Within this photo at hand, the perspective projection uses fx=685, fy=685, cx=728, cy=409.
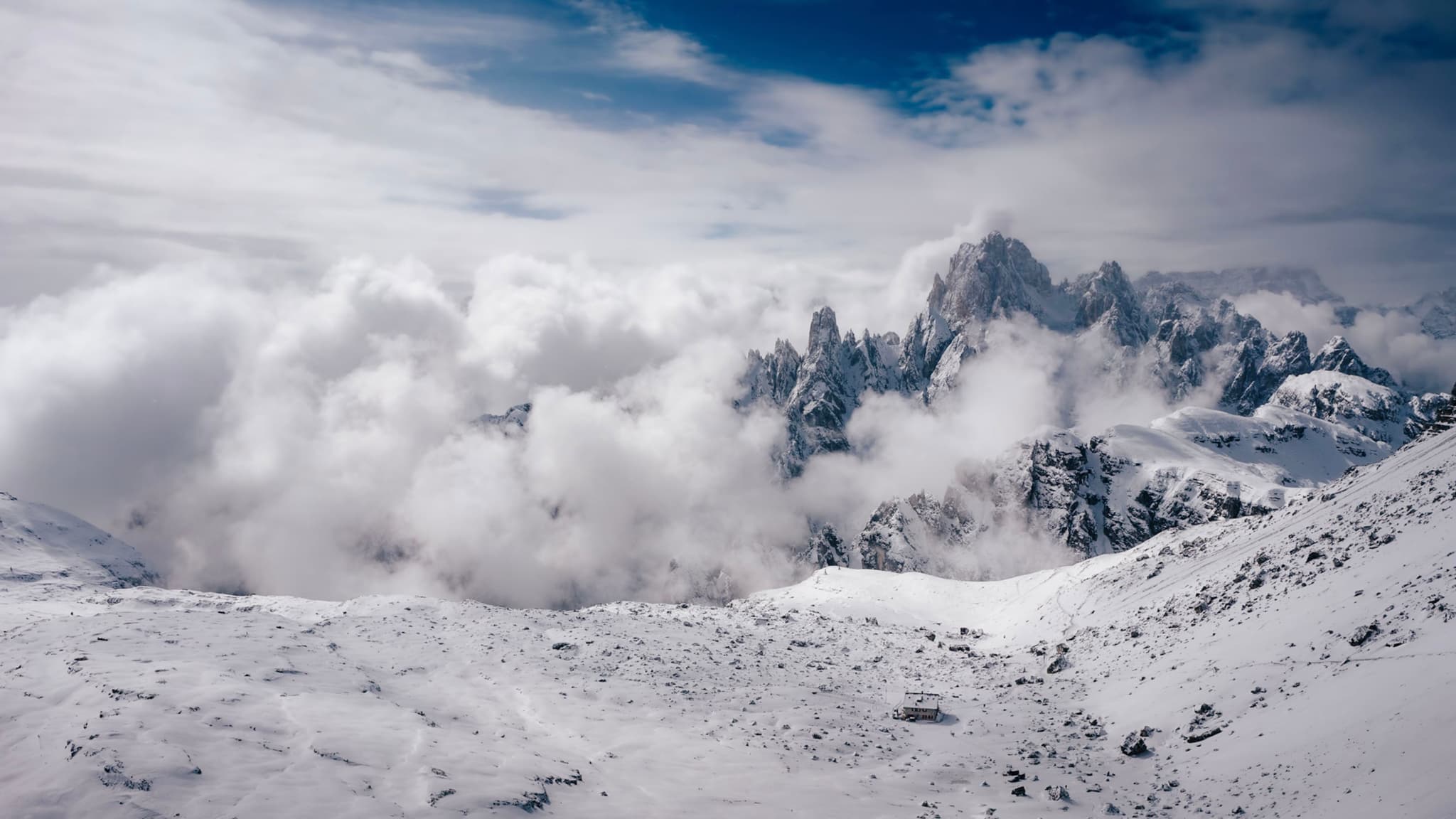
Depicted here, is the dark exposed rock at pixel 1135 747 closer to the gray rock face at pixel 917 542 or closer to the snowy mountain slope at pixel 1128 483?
the snowy mountain slope at pixel 1128 483

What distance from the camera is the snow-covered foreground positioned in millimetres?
18688

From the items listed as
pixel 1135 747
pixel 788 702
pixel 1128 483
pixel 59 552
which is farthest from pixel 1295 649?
pixel 1128 483

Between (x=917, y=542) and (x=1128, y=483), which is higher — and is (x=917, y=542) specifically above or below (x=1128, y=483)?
below

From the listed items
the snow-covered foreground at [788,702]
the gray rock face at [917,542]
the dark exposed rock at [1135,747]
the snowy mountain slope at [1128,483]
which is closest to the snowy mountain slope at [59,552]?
the snow-covered foreground at [788,702]

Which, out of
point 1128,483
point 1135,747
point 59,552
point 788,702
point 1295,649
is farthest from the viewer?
point 1128,483

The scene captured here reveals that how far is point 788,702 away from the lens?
108 feet

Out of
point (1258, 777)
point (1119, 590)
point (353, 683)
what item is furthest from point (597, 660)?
point (1119, 590)

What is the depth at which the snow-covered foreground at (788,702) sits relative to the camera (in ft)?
61.3

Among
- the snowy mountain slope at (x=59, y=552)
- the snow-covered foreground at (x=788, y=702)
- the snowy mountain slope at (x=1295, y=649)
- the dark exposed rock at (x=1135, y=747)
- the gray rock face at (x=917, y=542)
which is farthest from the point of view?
the gray rock face at (x=917, y=542)

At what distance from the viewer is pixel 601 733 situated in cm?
2797

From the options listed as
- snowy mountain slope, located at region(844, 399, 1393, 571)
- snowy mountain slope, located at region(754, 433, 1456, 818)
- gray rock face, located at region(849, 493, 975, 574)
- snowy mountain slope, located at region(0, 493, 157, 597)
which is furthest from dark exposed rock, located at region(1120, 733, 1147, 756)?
gray rock face, located at region(849, 493, 975, 574)

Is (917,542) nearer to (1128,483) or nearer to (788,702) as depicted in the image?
(1128,483)

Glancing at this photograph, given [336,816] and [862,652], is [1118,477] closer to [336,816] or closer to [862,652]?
[862,652]

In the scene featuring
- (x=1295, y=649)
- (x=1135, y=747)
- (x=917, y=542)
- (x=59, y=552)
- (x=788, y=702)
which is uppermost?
(x=1295, y=649)
